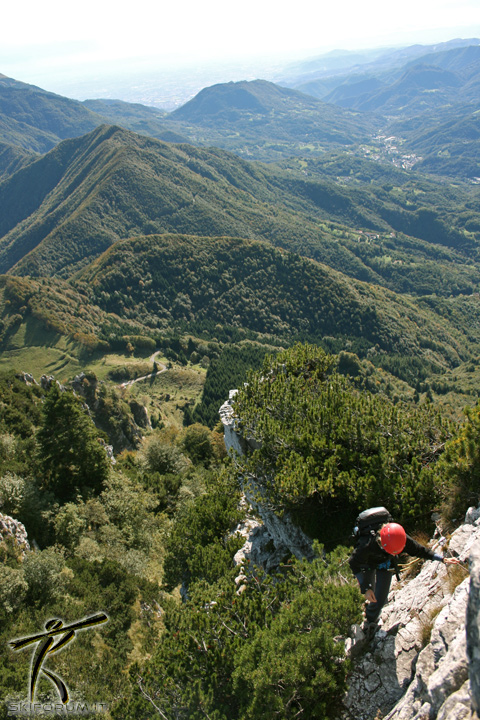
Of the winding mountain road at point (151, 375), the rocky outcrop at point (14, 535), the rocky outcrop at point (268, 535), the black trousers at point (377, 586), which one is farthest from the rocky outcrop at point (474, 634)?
the winding mountain road at point (151, 375)

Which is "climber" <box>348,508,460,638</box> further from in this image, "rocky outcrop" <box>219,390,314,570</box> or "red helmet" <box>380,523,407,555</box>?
"rocky outcrop" <box>219,390,314,570</box>

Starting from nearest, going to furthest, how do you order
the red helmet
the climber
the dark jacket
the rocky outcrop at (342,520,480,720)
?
1. the rocky outcrop at (342,520,480,720)
2. the red helmet
3. the climber
4. the dark jacket

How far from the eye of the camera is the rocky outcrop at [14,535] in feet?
88.1

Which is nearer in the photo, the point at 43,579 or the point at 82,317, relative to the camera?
the point at 43,579

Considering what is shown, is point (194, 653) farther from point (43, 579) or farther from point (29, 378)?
point (29, 378)

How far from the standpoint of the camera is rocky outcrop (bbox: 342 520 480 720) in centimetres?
733

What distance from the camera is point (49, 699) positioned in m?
18.0

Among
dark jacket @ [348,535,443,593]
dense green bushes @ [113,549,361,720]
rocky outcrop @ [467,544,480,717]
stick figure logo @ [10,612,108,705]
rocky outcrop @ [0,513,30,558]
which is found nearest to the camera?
rocky outcrop @ [467,544,480,717]

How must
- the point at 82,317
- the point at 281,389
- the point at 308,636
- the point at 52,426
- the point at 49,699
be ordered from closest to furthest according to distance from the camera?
the point at 308,636 < the point at 49,699 < the point at 281,389 < the point at 52,426 < the point at 82,317

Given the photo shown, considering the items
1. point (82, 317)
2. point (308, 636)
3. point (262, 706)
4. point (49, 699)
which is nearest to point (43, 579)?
point (49, 699)

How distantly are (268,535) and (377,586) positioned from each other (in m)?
14.7

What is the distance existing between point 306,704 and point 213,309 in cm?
19212

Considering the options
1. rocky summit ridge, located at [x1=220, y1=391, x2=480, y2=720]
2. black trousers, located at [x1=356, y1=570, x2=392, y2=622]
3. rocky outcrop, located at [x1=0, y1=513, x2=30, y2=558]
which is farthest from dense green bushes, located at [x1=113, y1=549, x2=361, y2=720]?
rocky outcrop, located at [x1=0, y1=513, x2=30, y2=558]

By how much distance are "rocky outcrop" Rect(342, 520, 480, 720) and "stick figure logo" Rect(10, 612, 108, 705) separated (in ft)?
49.0
